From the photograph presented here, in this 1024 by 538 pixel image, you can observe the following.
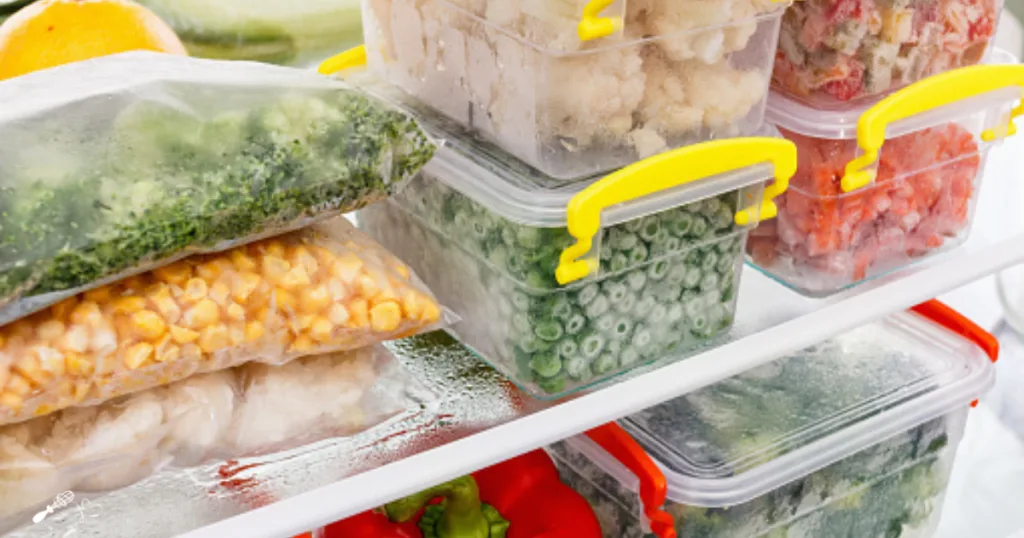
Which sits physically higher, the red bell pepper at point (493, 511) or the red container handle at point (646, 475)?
the red container handle at point (646, 475)

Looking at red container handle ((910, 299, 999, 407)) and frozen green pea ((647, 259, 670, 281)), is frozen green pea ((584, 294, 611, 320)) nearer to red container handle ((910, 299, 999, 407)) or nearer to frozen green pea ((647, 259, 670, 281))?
frozen green pea ((647, 259, 670, 281))

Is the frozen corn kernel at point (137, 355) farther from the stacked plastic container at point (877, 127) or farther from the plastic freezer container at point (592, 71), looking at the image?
the stacked plastic container at point (877, 127)

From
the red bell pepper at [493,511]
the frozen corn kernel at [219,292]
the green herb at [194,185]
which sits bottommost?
the red bell pepper at [493,511]

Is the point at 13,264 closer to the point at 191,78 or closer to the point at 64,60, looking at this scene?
the point at 191,78

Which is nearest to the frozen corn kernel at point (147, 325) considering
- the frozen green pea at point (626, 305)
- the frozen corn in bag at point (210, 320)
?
the frozen corn in bag at point (210, 320)

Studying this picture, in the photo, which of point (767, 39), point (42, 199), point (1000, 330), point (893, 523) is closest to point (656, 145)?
point (767, 39)

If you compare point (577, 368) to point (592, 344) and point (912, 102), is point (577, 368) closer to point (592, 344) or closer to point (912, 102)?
point (592, 344)

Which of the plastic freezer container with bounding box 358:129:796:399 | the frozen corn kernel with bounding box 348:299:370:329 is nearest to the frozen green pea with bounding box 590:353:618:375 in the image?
the plastic freezer container with bounding box 358:129:796:399

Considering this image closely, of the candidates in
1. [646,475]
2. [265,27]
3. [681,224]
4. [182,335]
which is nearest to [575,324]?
[681,224]

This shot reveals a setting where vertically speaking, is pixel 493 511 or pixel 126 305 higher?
pixel 126 305

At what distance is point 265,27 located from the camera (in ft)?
4.24

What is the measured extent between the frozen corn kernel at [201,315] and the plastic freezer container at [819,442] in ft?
1.66

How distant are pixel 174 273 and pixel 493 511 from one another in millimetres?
532

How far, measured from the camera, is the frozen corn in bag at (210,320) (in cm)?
78
